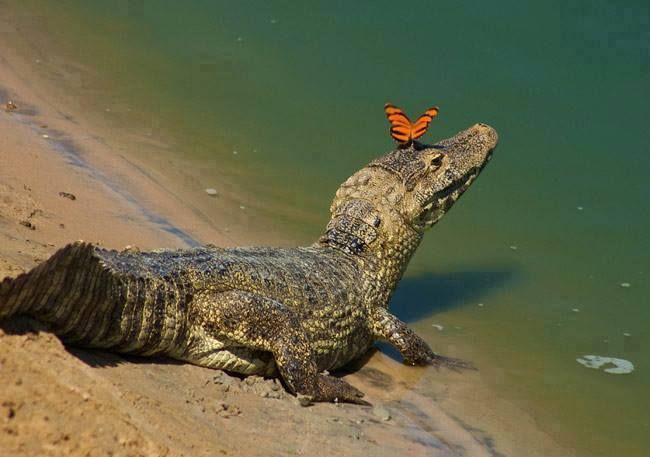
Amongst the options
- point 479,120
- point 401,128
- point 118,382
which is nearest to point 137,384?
point 118,382

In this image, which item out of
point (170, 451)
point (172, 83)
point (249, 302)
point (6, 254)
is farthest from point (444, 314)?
point (172, 83)

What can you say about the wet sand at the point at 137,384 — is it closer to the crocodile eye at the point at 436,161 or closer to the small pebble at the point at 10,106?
the small pebble at the point at 10,106

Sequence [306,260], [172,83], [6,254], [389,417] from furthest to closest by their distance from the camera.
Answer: [172,83] < [306,260] < [389,417] < [6,254]

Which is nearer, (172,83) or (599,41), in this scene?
(172,83)

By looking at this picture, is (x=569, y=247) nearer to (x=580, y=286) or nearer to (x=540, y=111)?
(x=580, y=286)

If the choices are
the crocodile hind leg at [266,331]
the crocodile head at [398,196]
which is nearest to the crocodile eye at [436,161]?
the crocodile head at [398,196]

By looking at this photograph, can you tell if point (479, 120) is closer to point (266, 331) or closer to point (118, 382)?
point (266, 331)

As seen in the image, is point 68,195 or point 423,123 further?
point 423,123
